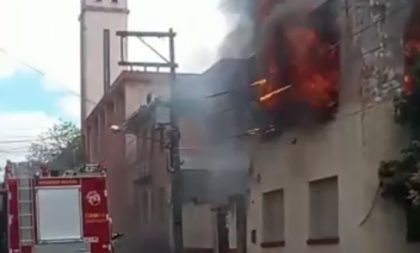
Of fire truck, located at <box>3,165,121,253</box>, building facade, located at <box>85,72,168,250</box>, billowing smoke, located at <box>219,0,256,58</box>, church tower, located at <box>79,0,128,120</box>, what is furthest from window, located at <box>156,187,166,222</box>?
church tower, located at <box>79,0,128,120</box>

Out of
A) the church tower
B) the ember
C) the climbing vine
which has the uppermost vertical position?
the church tower

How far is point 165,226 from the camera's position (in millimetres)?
32938

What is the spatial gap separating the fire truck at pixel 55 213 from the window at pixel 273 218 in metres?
3.86

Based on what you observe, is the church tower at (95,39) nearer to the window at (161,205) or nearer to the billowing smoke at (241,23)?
the window at (161,205)

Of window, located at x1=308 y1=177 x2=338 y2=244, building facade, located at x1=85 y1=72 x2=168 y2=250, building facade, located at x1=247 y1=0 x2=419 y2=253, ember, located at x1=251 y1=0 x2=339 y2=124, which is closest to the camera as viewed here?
building facade, located at x1=247 y1=0 x2=419 y2=253

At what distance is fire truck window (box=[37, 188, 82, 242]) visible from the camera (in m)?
16.8

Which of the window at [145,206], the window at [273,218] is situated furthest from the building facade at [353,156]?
the window at [145,206]

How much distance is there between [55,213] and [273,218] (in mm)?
5126

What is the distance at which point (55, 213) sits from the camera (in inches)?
667

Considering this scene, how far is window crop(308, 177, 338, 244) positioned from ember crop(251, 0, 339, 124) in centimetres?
141

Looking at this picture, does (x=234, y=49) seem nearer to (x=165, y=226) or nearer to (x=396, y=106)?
(x=396, y=106)

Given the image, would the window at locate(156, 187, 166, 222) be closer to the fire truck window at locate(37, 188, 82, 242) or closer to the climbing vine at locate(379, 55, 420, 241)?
the fire truck window at locate(37, 188, 82, 242)

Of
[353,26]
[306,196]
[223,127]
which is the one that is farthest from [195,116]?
[353,26]

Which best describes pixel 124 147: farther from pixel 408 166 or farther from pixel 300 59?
pixel 408 166
